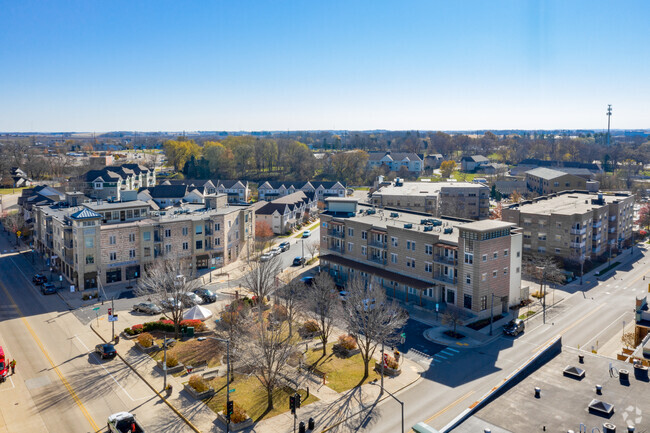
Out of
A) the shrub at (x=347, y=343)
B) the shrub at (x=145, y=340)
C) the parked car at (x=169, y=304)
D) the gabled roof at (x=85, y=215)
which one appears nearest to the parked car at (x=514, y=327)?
the shrub at (x=347, y=343)

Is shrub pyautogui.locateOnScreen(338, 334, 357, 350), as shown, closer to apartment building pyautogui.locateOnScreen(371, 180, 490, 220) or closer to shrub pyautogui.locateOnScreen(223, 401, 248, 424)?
shrub pyautogui.locateOnScreen(223, 401, 248, 424)

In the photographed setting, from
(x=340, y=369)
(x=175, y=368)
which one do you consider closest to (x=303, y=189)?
(x=340, y=369)

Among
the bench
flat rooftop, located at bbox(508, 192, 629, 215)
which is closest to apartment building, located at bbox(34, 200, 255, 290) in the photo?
the bench

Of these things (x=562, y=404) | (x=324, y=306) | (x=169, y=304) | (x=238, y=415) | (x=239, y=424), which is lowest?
(x=239, y=424)

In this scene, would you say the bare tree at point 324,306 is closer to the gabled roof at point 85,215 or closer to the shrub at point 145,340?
the shrub at point 145,340

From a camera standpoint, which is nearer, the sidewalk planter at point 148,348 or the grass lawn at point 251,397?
the grass lawn at point 251,397

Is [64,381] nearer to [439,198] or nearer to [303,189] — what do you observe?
[439,198]

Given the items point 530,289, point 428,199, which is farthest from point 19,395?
point 428,199
